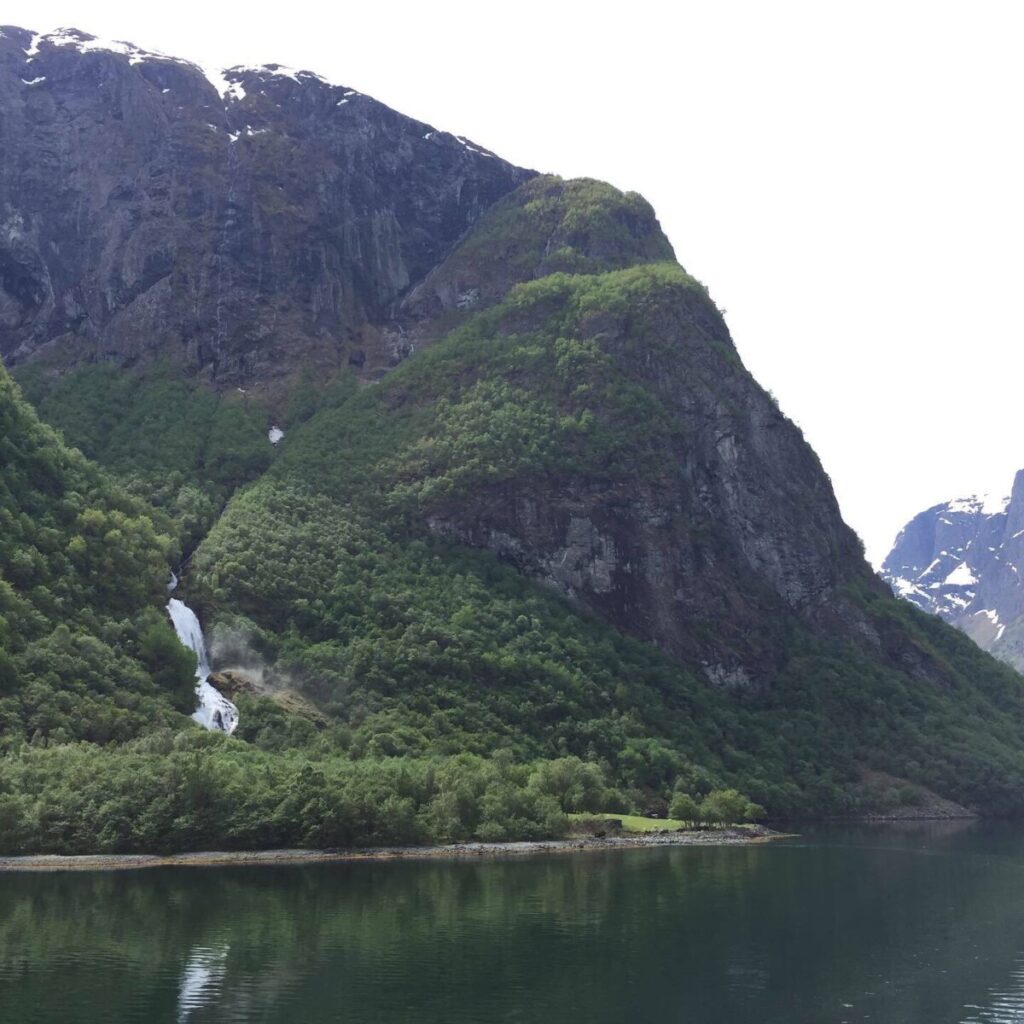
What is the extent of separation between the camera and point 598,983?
6219 centimetres

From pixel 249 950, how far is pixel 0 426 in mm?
117187

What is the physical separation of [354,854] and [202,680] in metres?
50.5

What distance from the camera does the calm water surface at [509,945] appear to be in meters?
57.3

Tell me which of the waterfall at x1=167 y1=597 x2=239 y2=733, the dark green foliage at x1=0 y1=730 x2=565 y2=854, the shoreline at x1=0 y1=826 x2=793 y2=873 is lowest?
the shoreline at x1=0 y1=826 x2=793 y2=873

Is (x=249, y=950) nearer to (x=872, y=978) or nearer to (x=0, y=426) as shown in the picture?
(x=872, y=978)

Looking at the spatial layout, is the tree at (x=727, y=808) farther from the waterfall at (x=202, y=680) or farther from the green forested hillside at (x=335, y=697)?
the waterfall at (x=202, y=680)

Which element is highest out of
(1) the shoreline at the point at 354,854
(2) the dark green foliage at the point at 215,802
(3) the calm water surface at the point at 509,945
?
(2) the dark green foliage at the point at 215,802

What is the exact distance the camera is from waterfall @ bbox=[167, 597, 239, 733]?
146500 mm

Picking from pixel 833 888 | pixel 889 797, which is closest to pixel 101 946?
pixel 833 888

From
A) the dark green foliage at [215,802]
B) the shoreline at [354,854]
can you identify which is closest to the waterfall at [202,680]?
the dark green foliage at [215,802]

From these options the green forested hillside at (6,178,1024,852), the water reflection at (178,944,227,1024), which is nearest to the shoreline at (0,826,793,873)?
the green forested hillside at (6,178,1024,852)

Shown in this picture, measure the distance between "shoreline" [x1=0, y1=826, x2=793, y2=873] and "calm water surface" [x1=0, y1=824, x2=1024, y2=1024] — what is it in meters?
4.46

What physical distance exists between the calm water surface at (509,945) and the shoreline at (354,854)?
4.46m

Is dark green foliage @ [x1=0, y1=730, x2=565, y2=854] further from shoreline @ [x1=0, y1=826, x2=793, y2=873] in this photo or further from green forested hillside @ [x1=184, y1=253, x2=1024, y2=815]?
green forested hillside @ [x1=184, y1=253, x2=1024, y2=815]
